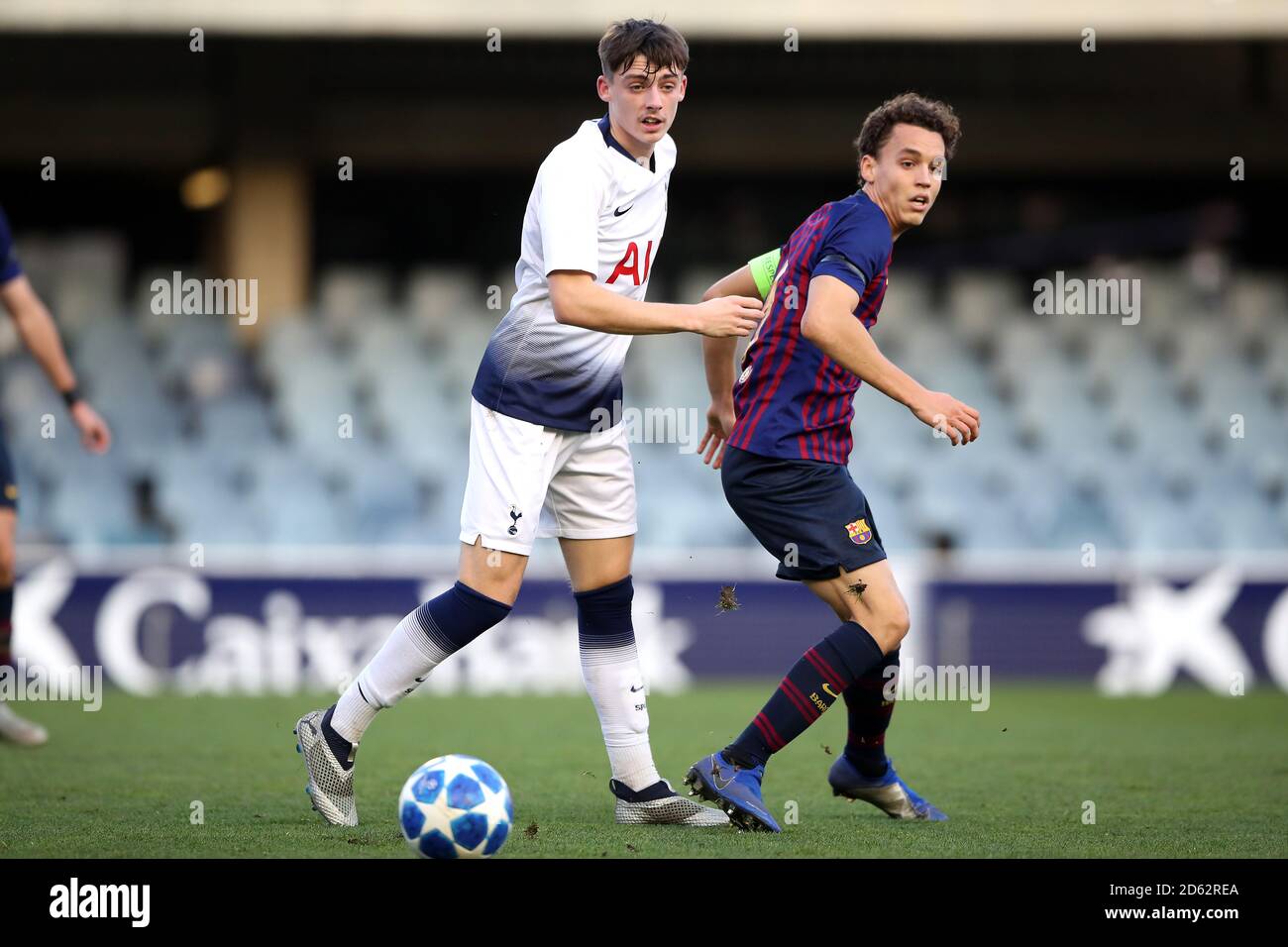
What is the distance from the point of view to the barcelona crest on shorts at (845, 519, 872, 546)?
4438 mm

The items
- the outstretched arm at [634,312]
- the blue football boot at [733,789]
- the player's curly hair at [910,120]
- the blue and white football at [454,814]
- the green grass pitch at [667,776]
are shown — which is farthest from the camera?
the player's curly hair at [910,120]

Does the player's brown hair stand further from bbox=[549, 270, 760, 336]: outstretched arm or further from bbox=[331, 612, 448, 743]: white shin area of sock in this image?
bbox=[331, 612, 448, 743]: white shin area of sock

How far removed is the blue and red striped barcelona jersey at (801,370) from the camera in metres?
4.46

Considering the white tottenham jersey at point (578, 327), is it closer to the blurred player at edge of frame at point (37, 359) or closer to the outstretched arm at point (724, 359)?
the outstretched arm at point (724, 359)

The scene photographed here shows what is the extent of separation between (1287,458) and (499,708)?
6.86 meters

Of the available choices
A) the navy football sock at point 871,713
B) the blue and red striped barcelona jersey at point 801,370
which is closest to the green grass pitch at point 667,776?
the navy football sock at point 871,713

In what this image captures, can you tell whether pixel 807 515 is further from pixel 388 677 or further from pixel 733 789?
pixel 388 677

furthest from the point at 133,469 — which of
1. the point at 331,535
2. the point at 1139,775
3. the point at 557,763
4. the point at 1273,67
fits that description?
the point at 1273,67

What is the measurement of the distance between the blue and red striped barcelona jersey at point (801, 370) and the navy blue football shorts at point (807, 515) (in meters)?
0.05

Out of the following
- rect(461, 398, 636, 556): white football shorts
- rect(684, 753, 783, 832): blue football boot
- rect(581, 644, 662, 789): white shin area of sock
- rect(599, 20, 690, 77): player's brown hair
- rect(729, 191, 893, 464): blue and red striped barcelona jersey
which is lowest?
rect(684, 753, 783, 832): blue football boot

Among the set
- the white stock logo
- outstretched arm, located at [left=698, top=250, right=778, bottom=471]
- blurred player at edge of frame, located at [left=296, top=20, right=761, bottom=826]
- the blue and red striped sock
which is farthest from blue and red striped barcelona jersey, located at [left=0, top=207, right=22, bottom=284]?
the white stock logo

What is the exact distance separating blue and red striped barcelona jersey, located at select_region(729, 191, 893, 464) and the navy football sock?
0.65 m

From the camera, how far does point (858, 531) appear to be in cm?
445

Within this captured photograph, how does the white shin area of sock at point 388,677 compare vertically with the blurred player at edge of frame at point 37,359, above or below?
below
